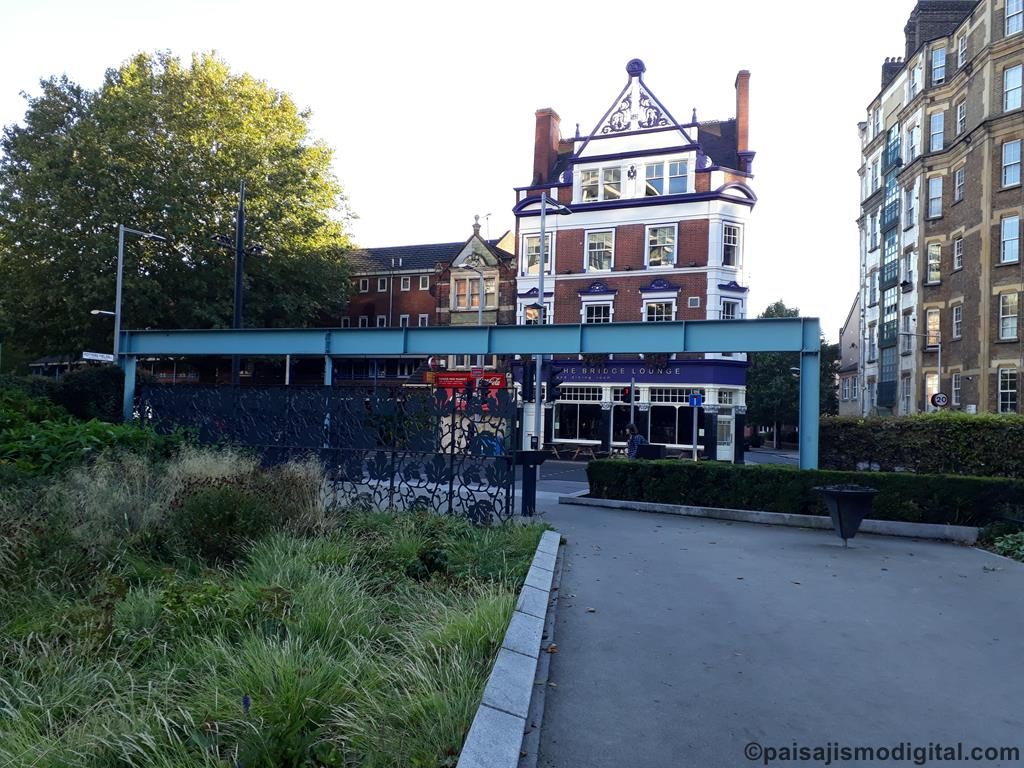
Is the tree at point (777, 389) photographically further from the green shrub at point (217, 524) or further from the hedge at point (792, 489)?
the green shrub at point (217, 524)

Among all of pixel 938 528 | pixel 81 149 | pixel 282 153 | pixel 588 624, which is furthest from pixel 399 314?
pixel 588 624

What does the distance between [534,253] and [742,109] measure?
12558 mm

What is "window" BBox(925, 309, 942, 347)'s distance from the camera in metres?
35.1

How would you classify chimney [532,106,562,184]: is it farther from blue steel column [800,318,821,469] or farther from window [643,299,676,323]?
blue steel column [800,318,821,469]

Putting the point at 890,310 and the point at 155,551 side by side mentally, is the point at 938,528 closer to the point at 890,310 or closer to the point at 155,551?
the point at 155,551

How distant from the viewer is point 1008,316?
96.3ft

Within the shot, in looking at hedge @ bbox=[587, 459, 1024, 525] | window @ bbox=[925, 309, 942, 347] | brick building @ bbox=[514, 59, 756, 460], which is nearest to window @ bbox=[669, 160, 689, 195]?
brick building @ bbox=[514, 59, 756, 460]

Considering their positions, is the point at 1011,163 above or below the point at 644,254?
above

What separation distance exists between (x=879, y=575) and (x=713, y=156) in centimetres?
3309

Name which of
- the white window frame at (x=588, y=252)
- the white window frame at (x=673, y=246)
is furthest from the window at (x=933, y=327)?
the white window frame at (x=588, y=252)

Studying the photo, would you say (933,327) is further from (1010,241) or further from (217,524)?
(217,524)

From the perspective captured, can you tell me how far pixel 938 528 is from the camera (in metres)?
12.6

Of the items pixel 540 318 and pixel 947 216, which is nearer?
pixel 540 318

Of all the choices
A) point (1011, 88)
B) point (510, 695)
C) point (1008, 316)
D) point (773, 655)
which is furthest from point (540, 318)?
point (510, 695)
